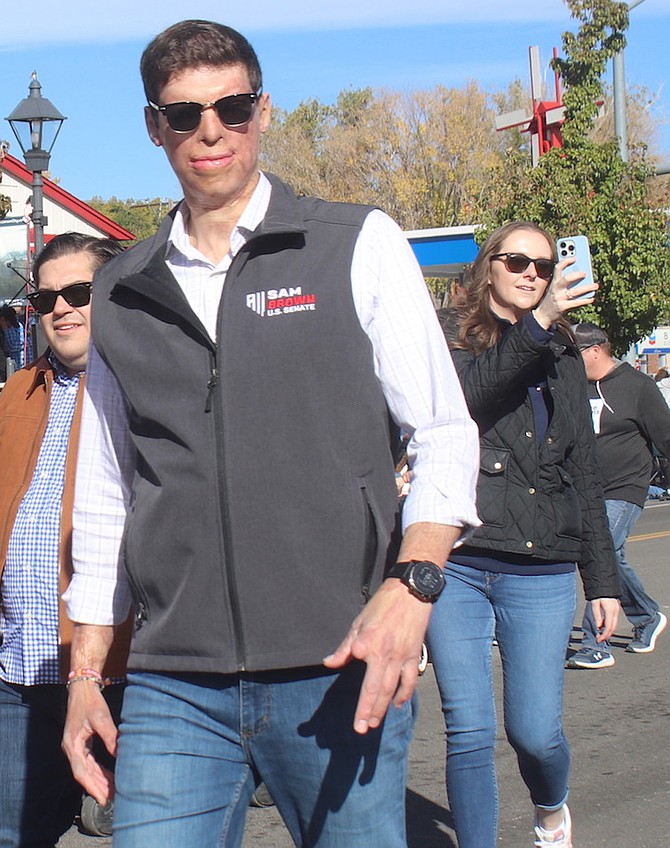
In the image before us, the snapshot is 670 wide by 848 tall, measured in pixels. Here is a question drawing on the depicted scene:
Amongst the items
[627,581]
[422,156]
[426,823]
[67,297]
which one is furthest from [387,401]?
[422,156]

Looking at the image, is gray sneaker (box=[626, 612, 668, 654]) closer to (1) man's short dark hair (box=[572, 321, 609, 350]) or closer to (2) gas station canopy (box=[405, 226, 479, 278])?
(1) man's short dark hair (box=[572, 321, 609, 350])

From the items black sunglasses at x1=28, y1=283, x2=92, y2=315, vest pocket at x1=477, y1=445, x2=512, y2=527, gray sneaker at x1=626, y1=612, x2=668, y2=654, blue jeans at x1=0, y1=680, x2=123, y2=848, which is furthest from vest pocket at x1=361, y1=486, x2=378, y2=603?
gray sneaker at x1=626, y1=612, x2=668, y2=654

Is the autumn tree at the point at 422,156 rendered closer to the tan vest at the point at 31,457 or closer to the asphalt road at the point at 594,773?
the asphalt road at the point at 594,773

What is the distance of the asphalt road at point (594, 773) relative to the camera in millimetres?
4832

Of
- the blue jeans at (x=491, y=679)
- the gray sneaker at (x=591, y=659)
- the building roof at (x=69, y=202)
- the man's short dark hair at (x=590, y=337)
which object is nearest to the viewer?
the blue jeans at (x=491, y=679)

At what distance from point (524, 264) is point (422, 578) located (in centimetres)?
230

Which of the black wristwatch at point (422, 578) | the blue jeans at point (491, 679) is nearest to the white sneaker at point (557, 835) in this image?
the blue jeans at point (491, 679)

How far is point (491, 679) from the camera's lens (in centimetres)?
398

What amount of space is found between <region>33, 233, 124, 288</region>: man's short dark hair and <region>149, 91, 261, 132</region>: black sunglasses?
1.30 metres

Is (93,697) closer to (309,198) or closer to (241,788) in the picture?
(241,788)

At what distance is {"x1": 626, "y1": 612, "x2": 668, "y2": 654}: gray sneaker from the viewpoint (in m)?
8.17

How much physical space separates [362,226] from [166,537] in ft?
2.16

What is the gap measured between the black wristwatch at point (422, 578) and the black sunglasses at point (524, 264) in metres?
2.26

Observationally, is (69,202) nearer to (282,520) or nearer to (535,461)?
(535,461)
